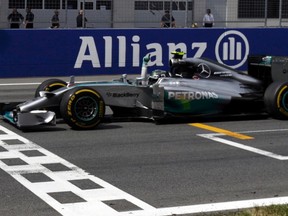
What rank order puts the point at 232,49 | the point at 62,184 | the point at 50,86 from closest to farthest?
the point at 62,184, the point at 50,86, the point at 232,49

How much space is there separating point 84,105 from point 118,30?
909 cm

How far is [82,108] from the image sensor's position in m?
12.6

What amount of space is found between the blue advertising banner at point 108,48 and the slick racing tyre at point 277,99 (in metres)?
8.13

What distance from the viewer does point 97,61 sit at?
21094 millimetres

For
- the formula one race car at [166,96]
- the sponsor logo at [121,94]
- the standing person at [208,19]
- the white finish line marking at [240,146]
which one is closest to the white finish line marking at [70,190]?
the formula one race car at [166,96]

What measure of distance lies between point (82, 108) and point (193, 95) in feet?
6.86

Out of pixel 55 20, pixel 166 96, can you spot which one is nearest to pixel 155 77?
pixel 166 96

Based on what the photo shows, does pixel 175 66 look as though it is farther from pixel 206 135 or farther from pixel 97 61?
pixel 97 61

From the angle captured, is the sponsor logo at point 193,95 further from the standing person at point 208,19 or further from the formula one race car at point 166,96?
the standing person at point 208,19

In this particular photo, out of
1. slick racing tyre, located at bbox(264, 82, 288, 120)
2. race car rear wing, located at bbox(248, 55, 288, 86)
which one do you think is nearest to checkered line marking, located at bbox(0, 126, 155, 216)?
slick racing tyre, located at bbox(264, 82, 288, 120)

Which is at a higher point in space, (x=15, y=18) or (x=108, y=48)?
(x=15, y=18)

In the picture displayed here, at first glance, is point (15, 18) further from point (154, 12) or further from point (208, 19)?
point (208, 19)

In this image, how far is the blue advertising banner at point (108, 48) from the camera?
2033 centimetres

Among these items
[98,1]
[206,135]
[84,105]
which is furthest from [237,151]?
[98,1]
